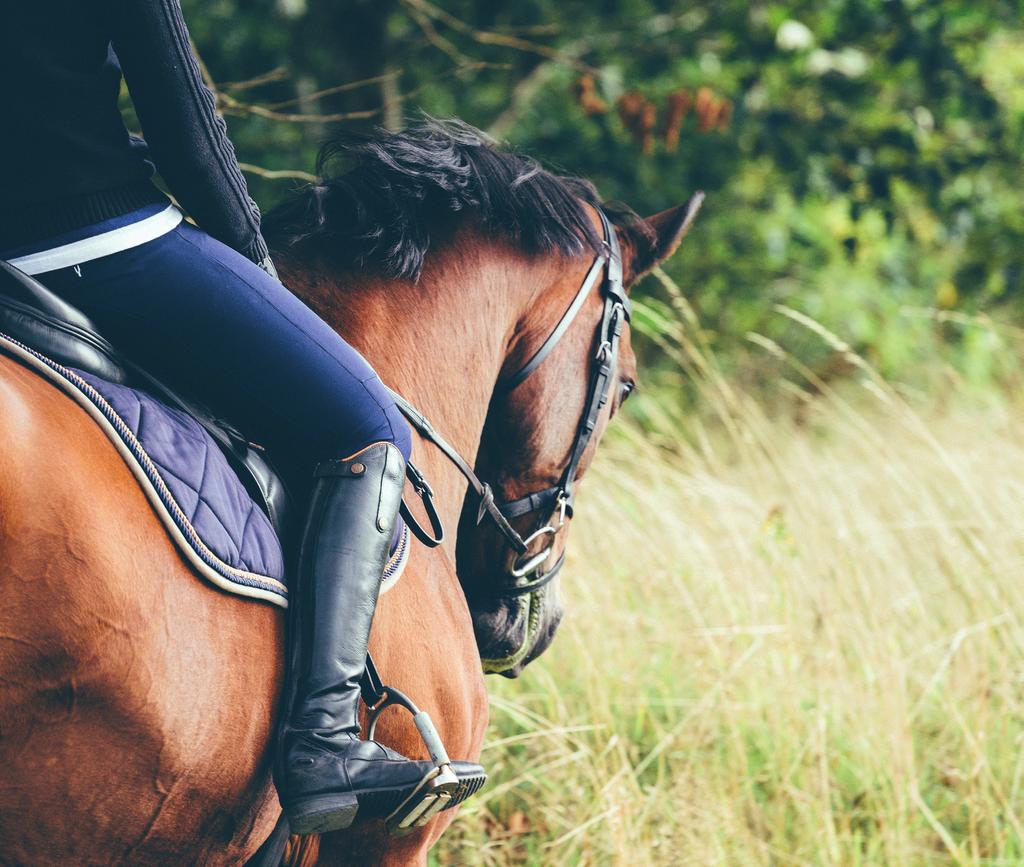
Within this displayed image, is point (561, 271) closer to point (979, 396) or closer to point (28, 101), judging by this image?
point (28, 101)

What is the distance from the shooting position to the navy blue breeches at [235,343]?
5.48 ft

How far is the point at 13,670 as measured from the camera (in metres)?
1.39

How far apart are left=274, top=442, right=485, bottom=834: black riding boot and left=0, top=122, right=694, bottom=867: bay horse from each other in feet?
0.21

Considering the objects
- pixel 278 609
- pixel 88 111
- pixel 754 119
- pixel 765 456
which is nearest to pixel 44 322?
pixel 88 111

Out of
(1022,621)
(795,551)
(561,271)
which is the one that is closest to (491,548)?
(561,271)

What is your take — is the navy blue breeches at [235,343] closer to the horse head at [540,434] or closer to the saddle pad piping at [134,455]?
the saddle pad piping at [134,455]

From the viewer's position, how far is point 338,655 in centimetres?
174

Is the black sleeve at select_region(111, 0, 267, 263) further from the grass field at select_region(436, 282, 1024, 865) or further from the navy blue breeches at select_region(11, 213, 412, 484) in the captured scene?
the grass field at select_region(436, 282, 1024, 865)

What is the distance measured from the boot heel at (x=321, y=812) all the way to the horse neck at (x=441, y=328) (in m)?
0.74

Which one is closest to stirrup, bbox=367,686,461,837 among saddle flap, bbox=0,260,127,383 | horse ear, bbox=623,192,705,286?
saddle flap, bbox=0,260,127,383

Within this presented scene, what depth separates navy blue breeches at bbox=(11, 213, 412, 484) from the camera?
167 cm

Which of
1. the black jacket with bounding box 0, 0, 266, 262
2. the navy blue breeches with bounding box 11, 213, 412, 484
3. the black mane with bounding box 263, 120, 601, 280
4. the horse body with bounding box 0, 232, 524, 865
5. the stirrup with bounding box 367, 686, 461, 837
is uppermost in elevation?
the black jacket with bounding box 0, 0, 266, 262

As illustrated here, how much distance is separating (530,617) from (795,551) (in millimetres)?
2040

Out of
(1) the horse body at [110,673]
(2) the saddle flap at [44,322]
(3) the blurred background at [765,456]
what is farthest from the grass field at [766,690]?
(2) the saddle flap at [44,322]
